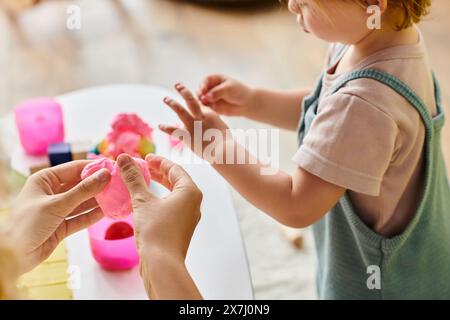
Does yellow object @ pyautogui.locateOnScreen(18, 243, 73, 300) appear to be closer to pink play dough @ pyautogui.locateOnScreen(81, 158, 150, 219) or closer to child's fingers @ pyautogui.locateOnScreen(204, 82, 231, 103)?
pink play dough @ pyautogui.locateOnScreen(81, 158, 150, 219)

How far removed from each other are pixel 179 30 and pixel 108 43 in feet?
0.76

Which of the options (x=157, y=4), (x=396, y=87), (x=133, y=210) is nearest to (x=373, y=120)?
(x=396, y=87)

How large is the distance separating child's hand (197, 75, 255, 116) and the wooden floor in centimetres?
82

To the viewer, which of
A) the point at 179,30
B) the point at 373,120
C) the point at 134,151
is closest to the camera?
the point at 373,120

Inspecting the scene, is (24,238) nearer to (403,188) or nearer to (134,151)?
(134,151)

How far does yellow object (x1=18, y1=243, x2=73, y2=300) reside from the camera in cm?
68

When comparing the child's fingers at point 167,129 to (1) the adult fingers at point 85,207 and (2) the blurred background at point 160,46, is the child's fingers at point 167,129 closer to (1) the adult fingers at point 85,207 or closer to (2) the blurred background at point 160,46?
(1) the adult fingers at point 85,207

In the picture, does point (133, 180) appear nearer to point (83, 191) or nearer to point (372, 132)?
point (83, 191)

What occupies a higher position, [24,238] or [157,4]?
[157,4]

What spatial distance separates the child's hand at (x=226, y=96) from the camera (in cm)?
88

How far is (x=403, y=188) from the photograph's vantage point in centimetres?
74

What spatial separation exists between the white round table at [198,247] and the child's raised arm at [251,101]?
0.09m

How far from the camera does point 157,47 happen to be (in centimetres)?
186

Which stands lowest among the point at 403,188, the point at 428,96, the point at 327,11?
the point at 403,188
